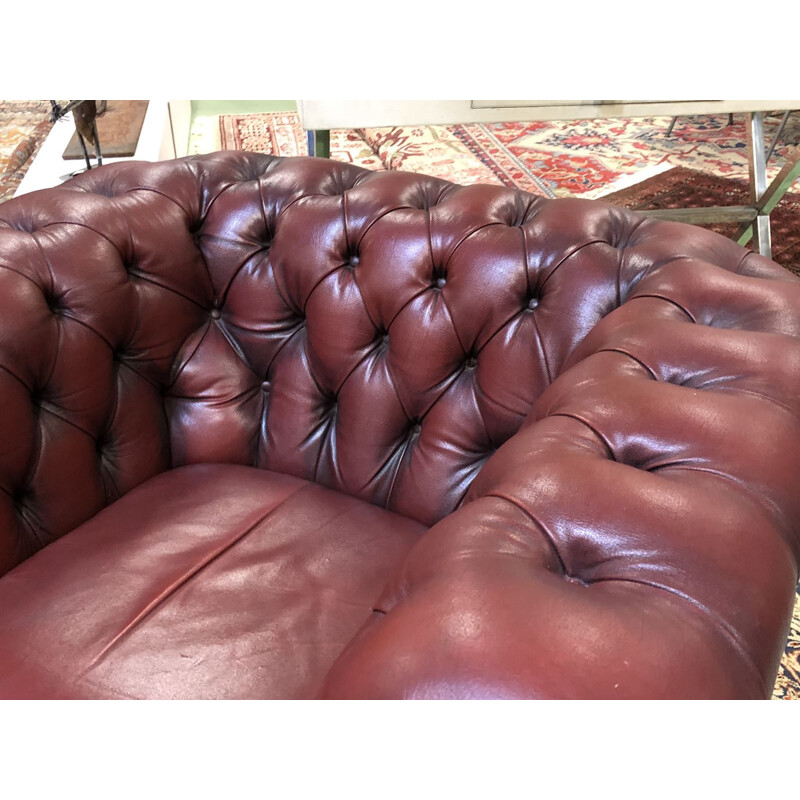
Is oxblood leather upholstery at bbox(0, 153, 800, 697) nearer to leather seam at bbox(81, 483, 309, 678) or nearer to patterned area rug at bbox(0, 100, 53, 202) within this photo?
leather seam at bbox(81, 483, 309, 678)

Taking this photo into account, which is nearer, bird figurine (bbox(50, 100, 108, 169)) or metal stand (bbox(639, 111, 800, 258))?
bird figurine (bbox(50, 100, 108, 169))

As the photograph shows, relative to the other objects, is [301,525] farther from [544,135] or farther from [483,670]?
[544,135]

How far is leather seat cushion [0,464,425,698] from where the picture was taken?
85 centimetres

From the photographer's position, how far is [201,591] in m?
0.98

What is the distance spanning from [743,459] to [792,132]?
3040 mm

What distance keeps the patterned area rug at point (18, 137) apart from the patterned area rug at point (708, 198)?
187 centimetres

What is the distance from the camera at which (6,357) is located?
1003 millimetres

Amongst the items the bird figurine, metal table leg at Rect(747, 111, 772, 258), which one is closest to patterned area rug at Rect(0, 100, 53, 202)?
the bird figurine

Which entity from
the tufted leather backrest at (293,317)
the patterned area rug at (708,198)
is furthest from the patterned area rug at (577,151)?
the tufted leather backrest at (293,317)

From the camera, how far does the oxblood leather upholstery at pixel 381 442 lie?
519 millimetres

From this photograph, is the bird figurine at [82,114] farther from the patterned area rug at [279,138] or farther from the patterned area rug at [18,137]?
the patterned area rug at [279,138]
